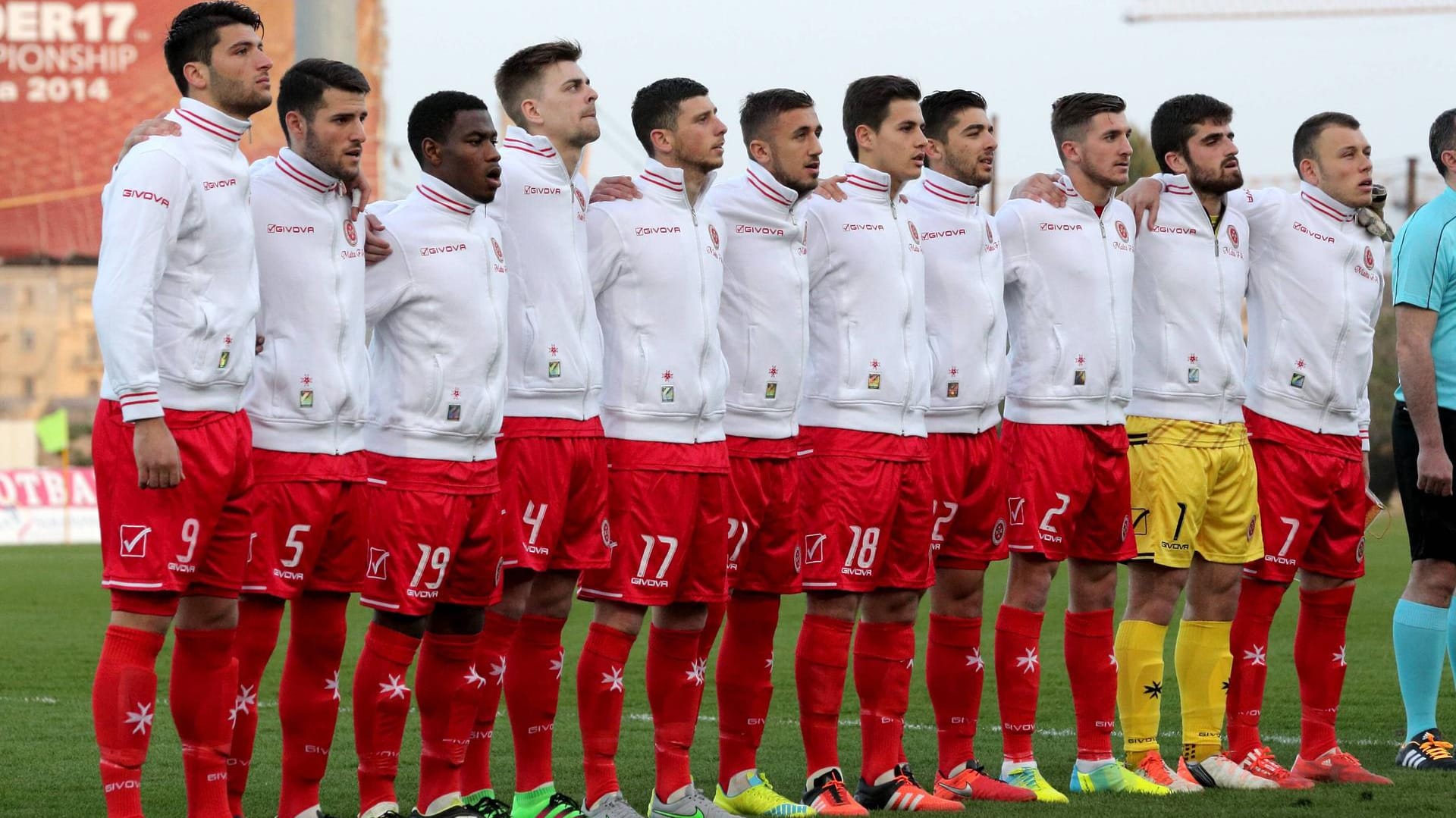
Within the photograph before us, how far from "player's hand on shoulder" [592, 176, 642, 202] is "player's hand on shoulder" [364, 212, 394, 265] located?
88cm

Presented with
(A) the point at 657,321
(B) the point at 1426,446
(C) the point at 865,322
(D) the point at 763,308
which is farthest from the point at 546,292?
(B) the point at 1426,446

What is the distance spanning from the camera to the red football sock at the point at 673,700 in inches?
283

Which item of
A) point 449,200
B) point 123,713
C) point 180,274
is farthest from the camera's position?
point 449,200

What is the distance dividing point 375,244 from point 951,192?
2427 mm

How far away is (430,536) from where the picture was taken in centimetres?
663

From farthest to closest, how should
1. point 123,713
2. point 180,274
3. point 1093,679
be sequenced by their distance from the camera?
point 1093,679 < point 180,274 < point 123,713

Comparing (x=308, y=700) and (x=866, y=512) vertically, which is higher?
(x=866, y=512)

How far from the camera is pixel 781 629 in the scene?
1609cm

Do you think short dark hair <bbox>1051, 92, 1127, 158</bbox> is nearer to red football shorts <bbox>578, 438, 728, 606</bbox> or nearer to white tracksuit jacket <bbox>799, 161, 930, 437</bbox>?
white tracksuit jacket <bbox>799, 161, 930, 437</bbox>

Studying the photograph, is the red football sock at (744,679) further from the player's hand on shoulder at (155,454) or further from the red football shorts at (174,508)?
the player's hand on shoulder at (155,454)

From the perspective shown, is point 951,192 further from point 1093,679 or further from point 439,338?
point 439,338

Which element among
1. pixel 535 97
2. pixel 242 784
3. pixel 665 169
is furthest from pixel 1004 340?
pixel 242 784

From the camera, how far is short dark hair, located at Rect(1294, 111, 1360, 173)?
28.1ft

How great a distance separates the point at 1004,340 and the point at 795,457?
102cm
